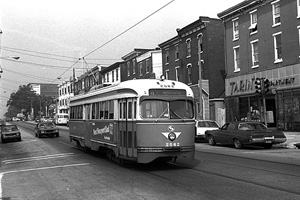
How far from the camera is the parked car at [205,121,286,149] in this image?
16.2m

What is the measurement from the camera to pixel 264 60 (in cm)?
2705

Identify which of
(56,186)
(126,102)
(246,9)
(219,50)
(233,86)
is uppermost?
(246,9)

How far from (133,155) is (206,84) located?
84.9ft

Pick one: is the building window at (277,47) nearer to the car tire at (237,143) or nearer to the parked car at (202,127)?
the parked car at (202,127)

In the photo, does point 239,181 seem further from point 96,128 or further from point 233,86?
point 233,86

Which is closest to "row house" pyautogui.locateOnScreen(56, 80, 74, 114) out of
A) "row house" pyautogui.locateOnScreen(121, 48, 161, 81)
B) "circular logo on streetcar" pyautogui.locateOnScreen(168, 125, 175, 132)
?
"row house" pyautogui.locateOnScreen(121, 48, 161, 81)

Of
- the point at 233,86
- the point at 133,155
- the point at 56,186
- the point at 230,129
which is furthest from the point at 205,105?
the point at 56,186

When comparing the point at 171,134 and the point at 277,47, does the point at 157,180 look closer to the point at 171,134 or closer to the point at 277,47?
the point at 171,134

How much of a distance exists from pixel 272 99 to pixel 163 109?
19567 mm

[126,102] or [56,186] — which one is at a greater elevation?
[126,102]

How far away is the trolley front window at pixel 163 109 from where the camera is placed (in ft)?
33.2

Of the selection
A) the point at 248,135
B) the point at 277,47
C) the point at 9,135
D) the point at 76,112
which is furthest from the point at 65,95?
the point at 248,135

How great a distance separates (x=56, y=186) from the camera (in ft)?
27.0

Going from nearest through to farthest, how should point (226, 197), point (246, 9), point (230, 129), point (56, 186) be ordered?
point (226, 197) < point (56, 186) < point (230, 129) < point (246, 9)
